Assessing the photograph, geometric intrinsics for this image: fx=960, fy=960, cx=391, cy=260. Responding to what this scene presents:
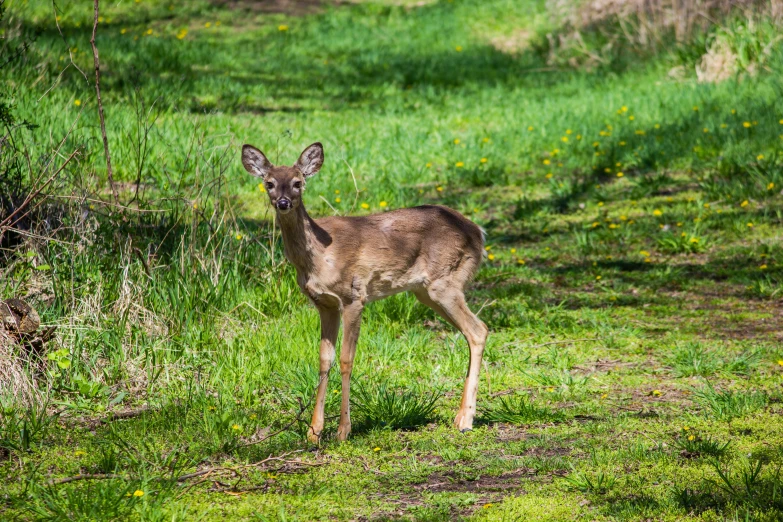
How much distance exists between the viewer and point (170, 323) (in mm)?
6359

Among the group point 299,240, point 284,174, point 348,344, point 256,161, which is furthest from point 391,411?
point 256,161

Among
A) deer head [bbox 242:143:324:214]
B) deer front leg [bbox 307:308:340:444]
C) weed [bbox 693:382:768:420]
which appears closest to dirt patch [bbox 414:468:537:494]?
deer front leg [bbox 307:308:340:444]

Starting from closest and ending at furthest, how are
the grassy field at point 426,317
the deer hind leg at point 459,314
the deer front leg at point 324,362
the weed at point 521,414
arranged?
the grassy field at point 426,317
the deer front leg at point 324,362
the weed at point 521,414
the deer hind leg at point 459,314

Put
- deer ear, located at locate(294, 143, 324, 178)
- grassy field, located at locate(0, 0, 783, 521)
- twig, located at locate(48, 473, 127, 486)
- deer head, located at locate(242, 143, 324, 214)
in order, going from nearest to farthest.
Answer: twig, located at locate(48, 473, 127, 486)
grassy field, located at locate(0, 0, 783, 521)
deer head, located at locate(242, 143, 324, 214)
deer ear, located at locate(294, 143, 324, 178)

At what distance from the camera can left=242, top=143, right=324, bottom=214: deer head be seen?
203 inches

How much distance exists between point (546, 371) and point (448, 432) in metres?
1.26

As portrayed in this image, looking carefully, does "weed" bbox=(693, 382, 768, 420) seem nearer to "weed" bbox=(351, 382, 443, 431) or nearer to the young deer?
the young deer

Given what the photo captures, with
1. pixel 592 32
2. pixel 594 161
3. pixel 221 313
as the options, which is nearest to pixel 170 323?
pixel 221 313

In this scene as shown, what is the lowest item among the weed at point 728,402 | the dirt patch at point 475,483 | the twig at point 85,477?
the dirt patch at point 475,483

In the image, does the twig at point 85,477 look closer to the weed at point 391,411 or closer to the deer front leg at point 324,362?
the deer front leg at point 324,362

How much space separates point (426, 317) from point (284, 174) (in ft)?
8.60

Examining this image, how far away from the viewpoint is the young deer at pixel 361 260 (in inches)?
210

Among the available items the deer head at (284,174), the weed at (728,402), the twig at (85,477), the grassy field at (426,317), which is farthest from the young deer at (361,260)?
the weed at (728,402)

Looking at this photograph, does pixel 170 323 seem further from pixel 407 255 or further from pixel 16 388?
pixel 407 255
